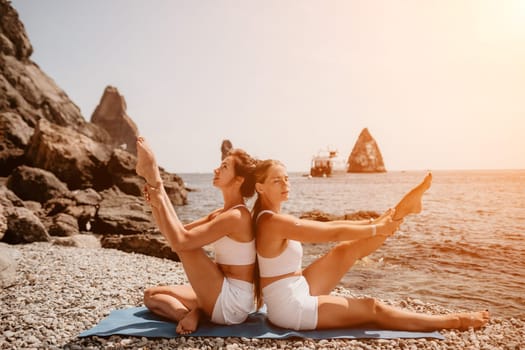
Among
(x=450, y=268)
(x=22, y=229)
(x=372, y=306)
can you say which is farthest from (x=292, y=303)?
(x=22, y=229)

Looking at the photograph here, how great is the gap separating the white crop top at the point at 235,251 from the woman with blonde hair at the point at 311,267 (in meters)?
0.12

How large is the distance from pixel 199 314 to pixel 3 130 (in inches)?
913

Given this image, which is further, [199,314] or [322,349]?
[199,314]

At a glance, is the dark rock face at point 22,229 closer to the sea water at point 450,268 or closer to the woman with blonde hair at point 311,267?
the sea water at point 450,268

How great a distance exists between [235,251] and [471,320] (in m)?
2.78

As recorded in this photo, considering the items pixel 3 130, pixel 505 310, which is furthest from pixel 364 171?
pixel 505 310

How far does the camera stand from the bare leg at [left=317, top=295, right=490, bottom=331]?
13.8ft

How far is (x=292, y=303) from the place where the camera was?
4.12 metres

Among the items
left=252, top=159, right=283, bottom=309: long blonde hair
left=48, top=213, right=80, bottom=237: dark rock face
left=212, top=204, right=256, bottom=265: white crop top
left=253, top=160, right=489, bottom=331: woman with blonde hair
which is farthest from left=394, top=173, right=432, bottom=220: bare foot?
left=48, top=213, right=80, bottom=237: dark rock face

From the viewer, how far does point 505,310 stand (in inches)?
277

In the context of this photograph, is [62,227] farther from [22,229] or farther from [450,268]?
[450,268]

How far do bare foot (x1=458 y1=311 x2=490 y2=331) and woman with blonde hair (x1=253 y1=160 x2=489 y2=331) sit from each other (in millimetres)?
16

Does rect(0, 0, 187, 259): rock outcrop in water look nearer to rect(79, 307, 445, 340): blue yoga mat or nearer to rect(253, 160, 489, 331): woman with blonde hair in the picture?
rect(79, 307, 445, 340): blue yoga mat

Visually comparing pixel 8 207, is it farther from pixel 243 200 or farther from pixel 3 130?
pixel 3 130
